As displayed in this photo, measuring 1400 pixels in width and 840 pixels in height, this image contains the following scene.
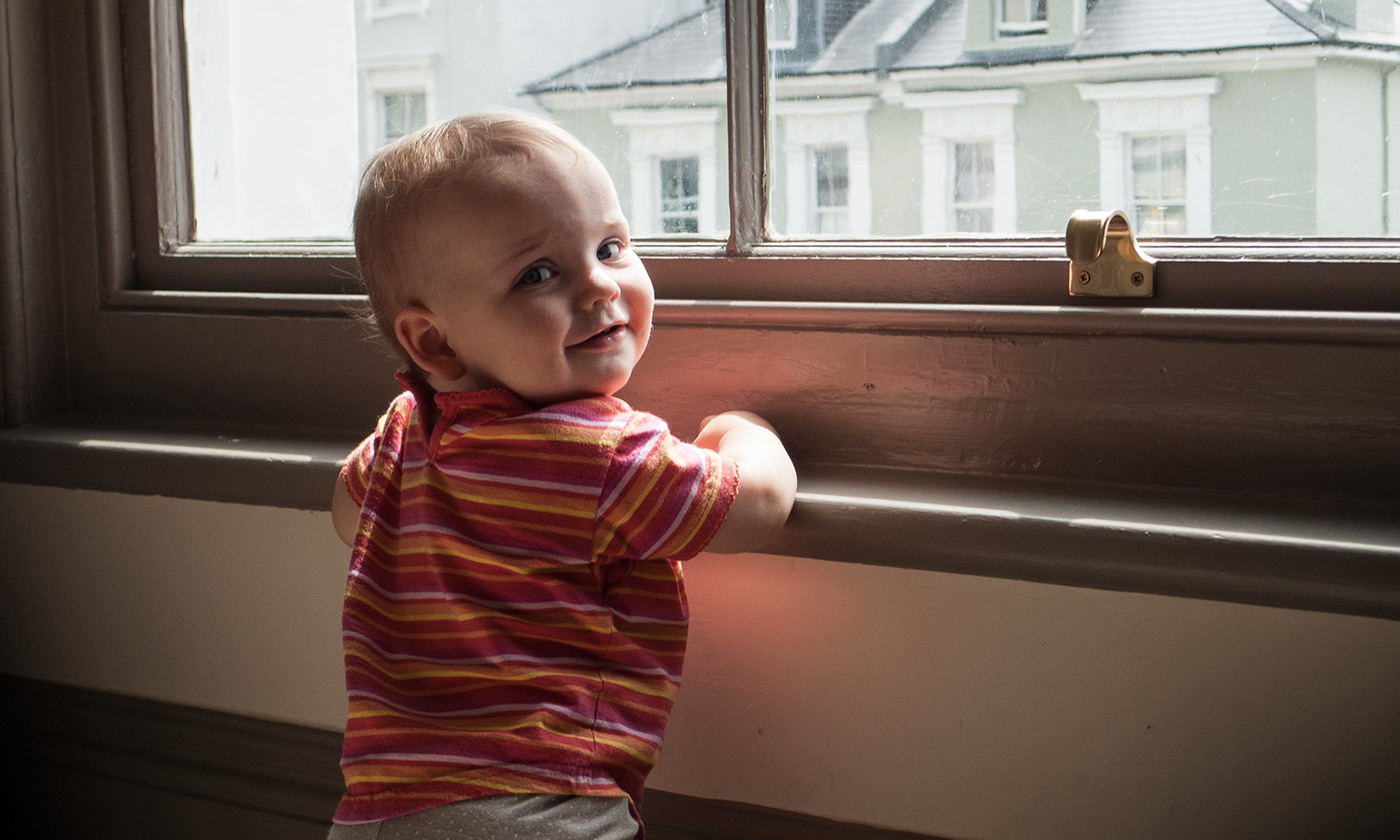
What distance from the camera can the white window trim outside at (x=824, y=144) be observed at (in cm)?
93

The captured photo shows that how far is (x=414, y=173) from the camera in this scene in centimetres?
74

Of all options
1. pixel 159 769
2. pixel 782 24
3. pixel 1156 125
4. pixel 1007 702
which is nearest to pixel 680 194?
pixel 782 24

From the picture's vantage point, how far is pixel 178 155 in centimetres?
119

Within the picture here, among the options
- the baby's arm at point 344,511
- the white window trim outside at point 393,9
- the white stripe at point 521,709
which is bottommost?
the white stripe at point 521,709

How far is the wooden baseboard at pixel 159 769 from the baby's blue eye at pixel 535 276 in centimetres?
52

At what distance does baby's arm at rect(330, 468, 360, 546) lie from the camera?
895mm

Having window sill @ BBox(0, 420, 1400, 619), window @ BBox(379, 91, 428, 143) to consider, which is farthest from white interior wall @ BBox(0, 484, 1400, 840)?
window @ BBox(379, 91, 428, 143)

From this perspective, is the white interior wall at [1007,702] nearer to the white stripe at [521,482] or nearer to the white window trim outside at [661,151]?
the white stripe at [521,482]

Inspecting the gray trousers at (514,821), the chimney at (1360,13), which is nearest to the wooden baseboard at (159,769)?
the gray trousers at (514,821)

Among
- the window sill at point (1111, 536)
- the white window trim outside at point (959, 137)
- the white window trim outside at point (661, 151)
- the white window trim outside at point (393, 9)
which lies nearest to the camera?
the window sill at point (1111, 536)

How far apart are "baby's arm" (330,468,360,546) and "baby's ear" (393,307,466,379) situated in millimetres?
146

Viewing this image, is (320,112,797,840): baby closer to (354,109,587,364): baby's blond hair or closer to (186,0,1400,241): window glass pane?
(354,109,587,364): baby's blond hair

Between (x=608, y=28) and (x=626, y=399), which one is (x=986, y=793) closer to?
(x=626, y=399)

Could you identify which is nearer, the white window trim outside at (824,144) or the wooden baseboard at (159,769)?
the white window trim outside at (824,144)
